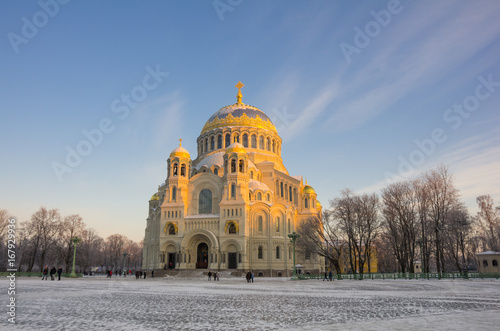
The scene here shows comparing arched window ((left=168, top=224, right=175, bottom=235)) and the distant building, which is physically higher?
arched window ((left=168, top=224, right=175, bottom=235))

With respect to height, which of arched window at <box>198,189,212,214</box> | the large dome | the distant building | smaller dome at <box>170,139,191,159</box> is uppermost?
the large dome

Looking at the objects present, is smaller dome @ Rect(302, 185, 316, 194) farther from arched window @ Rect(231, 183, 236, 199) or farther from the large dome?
arched window @ Rect(231, 183, 236, 199)

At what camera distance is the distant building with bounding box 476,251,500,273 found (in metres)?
39.1

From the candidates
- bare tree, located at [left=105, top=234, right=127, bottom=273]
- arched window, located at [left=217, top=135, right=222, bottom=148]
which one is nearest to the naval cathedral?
arched window, located at [left=217, top=135, right=222, bottom=148]

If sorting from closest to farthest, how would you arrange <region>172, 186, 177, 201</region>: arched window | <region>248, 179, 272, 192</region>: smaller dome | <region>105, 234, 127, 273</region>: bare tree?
<region>172, 186, 177, 201</region>: arched window < <region>248, 179, 272, 192</region>: smaller dome < <region>105, 234, 127, 273</region>: bare tree

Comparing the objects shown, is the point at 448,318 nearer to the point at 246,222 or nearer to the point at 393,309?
the point at 393,309

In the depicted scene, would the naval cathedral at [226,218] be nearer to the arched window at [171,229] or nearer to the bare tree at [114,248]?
the arched window at [171,229]

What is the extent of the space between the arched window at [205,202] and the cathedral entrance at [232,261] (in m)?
6.63

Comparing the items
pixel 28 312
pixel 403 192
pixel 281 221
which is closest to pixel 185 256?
pixel 281 221

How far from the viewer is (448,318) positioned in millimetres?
9375

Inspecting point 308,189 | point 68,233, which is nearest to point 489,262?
point 308,189

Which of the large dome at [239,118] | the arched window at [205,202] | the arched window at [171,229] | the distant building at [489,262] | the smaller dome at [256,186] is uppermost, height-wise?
the large dome at [239,118]

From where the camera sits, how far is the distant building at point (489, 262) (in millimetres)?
39094

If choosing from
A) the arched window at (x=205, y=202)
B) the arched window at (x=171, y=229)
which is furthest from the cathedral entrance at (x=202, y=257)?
the arched window at (x=205, y=202)
